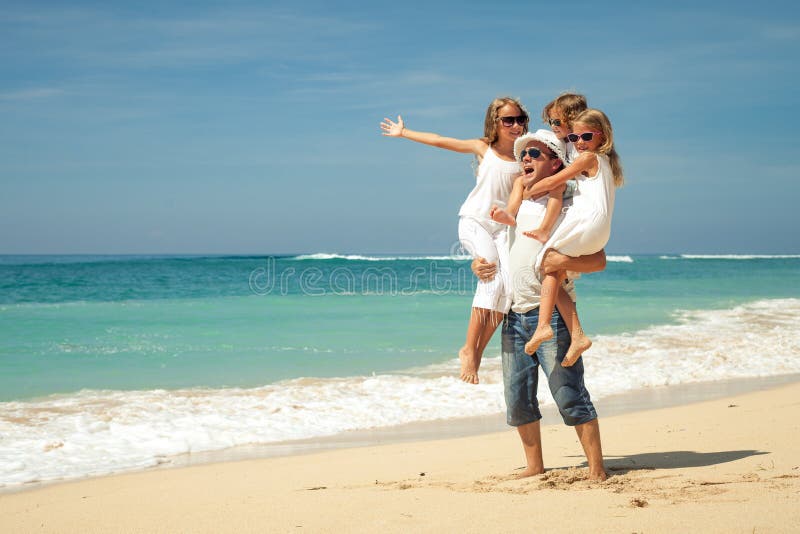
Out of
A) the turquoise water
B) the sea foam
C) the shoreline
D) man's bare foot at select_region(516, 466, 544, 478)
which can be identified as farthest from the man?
the turquoise water

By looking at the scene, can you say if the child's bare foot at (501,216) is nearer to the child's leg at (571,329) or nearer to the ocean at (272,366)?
the child's leg at (571,329)

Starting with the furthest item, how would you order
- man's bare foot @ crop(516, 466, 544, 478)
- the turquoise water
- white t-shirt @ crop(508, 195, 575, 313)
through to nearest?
the turquoise water, man's bare foot @ crop(516, 466, 544, 478), white t-shirt @ crop(508, 195, 575, 313)

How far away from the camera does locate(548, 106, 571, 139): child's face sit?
411cm

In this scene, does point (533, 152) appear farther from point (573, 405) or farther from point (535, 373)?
point (573, 405)

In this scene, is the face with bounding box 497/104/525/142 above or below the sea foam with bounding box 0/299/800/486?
above

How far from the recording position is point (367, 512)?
3.79 metres

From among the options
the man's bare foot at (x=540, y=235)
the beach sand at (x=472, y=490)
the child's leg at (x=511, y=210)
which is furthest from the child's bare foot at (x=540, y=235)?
the beach sand at (x=472, y=490)

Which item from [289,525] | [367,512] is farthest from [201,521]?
[367,512]

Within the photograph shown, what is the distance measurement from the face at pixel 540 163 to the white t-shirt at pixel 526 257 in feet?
0.55

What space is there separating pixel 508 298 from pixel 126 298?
76.0ft

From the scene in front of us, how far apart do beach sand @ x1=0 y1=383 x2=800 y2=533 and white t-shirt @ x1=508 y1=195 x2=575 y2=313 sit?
3.34 feet

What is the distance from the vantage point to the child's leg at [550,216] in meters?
4.00

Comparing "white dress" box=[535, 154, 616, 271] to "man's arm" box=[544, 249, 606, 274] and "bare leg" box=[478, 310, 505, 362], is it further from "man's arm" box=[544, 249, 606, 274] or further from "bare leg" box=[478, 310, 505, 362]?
"bare leg" box=[478, 310, 505, 362]

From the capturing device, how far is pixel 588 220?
389 centimetres
